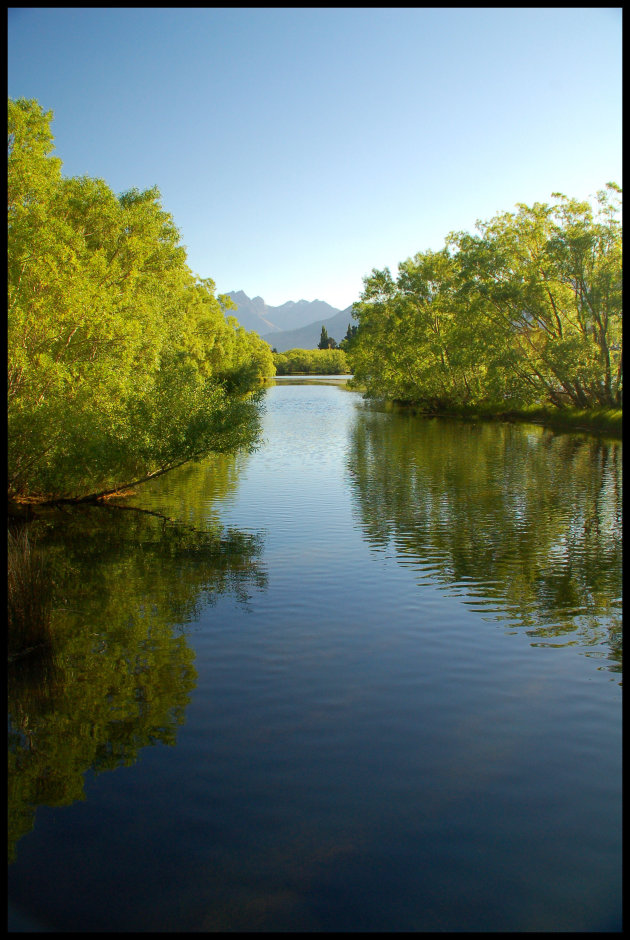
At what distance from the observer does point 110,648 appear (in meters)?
13.4

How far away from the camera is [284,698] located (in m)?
11.3

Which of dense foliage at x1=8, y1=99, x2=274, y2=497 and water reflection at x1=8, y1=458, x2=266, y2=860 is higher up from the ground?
dense foliage at x1=8, y1=99, x2=274, y2=497

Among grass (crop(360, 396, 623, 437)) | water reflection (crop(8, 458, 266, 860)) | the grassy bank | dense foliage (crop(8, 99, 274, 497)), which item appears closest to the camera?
water reflection (crop(8, 458, 266, 860))

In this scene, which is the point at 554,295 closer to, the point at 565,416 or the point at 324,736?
the point at 565,416

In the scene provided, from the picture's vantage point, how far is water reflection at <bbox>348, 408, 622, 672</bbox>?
15469 mm

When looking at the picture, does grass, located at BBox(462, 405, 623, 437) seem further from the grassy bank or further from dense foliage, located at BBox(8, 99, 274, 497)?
dense foliage, located at BBox(8, 99, 274, 497)

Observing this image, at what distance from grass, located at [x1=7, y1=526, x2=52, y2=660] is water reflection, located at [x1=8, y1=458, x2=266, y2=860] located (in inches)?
15.0

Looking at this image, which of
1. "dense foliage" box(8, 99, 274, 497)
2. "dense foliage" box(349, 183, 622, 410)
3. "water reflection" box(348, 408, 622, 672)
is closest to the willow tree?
"dense foliage" box(349, 183, 622, 410)

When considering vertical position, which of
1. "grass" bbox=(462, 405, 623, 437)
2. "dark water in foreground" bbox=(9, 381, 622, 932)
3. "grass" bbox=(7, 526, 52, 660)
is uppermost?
"grass" bbox=(462, 405, 623, 437)

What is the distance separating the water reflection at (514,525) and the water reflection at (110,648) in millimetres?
5208

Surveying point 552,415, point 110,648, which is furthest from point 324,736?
point 552,415

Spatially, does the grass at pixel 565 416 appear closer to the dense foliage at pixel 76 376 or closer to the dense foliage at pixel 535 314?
the dense foliage at pixel 535 314

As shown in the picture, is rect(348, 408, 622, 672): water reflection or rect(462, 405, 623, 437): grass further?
rect(462, 405, 623, 437): grass

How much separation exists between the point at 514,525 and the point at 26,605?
15593mm
